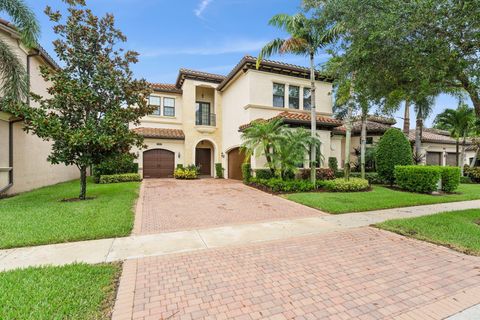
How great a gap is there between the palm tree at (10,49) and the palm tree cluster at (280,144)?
1037 cm

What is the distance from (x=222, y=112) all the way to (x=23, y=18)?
1342 centimetres

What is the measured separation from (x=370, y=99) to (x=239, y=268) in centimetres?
792

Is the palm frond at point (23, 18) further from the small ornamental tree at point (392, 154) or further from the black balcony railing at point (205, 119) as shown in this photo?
the small ornamental tree at point (392, 154)

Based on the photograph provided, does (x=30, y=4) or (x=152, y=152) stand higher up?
(x=30, y=4)

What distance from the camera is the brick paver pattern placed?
9.95ft

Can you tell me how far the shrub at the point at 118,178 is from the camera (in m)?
15.3

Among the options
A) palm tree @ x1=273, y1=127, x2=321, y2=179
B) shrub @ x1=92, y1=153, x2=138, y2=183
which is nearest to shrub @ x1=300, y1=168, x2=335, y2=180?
palm tree @ x1=273, y1=127, x2=321, y2=179

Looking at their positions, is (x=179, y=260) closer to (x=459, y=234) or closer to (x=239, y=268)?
(x=239, y=268)

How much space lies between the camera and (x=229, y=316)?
291 centimetres

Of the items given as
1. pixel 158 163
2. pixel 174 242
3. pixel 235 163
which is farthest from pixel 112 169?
pixel 174 242

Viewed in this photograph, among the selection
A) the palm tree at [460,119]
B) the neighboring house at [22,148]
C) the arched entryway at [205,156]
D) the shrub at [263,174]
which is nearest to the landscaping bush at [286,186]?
the shrub at [263,174]

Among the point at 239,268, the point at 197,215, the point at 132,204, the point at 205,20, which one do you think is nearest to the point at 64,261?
the point at 239,268

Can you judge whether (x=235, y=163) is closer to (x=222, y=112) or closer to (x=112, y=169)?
(x=222, y=112)

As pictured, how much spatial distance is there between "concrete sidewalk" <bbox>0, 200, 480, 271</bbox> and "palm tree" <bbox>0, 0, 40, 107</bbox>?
27.2 ft
